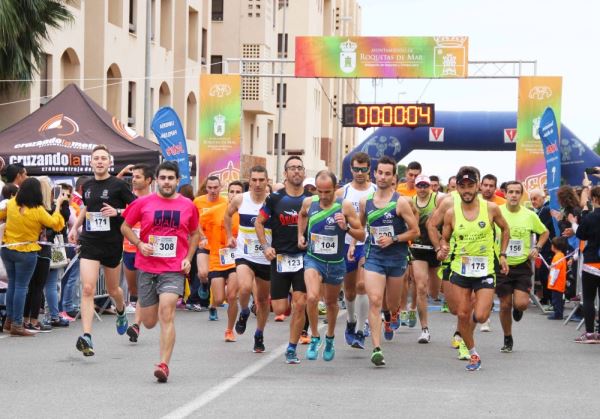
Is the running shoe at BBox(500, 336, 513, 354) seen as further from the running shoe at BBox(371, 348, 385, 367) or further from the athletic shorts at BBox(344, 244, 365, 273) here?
the running shoe at BBox(371, 348, 385, 367)

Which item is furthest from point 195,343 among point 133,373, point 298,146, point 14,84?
point 298,146

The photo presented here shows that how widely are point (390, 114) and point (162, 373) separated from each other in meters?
26.6

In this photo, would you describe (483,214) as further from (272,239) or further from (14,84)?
(14,84)

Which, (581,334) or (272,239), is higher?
(272,239)

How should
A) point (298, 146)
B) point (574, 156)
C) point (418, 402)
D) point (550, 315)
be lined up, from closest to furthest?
point (418, 402) < point (550, 315) < point (574, 156) < point (298, 146)

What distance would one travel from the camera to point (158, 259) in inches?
448

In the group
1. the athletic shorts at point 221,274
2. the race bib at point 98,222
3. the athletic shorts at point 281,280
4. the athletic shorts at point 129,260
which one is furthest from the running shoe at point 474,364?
the athletic shorts at point 129,260

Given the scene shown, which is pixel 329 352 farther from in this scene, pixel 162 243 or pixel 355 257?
pixel 162 243

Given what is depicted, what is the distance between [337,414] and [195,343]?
550cm

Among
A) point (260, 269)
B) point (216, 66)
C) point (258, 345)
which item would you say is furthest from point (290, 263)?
point (216, 66)

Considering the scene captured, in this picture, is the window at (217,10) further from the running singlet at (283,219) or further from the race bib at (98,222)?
the running singlet at (283,219)

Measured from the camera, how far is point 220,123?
35844 mm

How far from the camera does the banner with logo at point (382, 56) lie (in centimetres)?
3512

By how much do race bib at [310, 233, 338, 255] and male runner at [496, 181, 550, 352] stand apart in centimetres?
250
